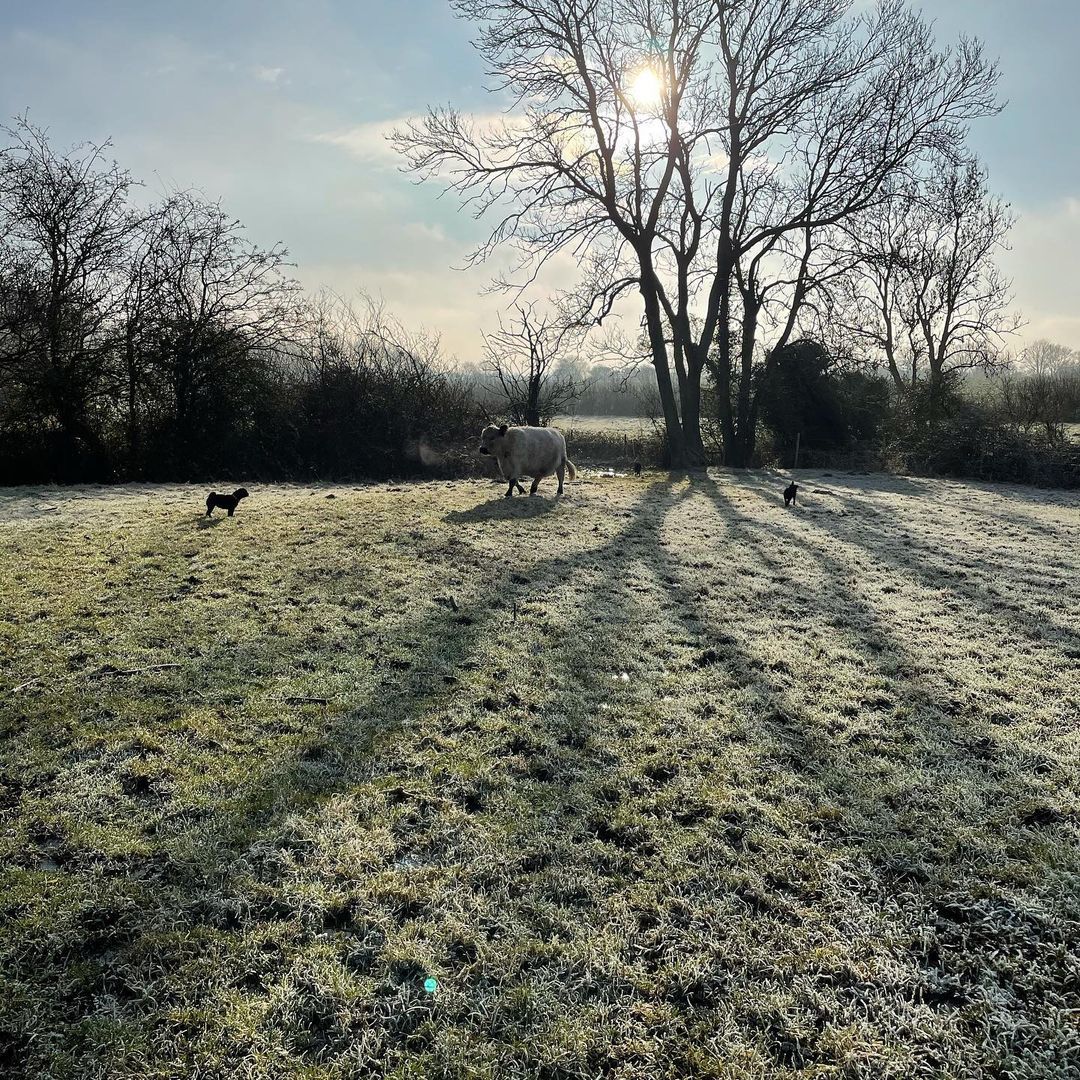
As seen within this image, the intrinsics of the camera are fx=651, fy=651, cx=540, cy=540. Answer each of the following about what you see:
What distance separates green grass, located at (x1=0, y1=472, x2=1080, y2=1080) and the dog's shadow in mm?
3381

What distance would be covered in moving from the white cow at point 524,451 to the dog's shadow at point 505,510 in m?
0.53

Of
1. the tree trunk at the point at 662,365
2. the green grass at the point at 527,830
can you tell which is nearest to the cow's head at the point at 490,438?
the green grass at the point at 527,830

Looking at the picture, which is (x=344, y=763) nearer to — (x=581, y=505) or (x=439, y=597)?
(x=439, y=597)

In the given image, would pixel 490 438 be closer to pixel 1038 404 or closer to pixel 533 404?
pixel 533 404

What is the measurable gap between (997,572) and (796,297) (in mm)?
16824

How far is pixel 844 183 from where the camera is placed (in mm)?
19438

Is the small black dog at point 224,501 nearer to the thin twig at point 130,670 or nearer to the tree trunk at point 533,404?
the thin twig at point 130,670

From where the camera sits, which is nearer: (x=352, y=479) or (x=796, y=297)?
(x=352, y=479)

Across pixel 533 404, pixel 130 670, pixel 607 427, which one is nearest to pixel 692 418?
pixel 533 404

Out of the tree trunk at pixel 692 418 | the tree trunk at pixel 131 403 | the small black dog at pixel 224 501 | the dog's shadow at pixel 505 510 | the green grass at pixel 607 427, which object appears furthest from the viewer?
the green grass at pixel 607 427

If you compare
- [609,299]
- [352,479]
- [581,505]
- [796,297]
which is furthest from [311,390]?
[796,297]

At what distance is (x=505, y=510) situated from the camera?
1117 centimetres

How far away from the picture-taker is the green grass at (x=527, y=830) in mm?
2125

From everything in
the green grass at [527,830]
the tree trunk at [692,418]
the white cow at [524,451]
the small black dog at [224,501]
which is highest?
the tree trunk at [692,418]
